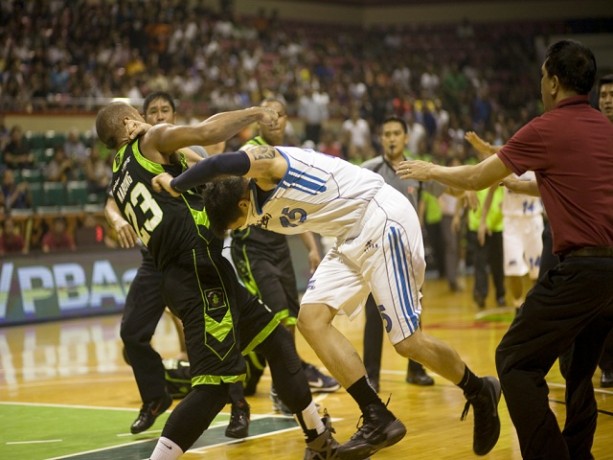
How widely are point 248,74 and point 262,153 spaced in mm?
20842

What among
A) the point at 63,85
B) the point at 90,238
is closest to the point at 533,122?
the point at 90,238

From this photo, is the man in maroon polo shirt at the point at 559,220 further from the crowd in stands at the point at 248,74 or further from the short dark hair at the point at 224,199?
the crowd in stands at the point at 248,74

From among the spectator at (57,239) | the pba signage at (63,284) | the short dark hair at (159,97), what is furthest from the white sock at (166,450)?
the spectator at (57,239)

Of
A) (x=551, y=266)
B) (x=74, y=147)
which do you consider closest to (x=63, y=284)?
(x=74, y=147)

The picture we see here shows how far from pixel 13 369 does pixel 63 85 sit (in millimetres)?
12525

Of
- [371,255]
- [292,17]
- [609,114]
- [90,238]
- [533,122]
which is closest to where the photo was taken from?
[533,122]

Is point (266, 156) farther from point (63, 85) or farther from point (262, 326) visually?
point (63, 85)

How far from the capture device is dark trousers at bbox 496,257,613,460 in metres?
5.15

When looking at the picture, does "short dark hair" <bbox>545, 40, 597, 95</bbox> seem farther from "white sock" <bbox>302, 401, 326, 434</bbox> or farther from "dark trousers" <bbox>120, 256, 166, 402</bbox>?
"dark trousers" <bbox>120, 256, 166, 402</bbox>

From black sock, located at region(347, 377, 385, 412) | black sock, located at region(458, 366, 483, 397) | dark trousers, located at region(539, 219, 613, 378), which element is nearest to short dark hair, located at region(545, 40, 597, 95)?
black sock, located at region(458, 366, 483, 397)

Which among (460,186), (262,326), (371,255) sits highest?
(460,186)

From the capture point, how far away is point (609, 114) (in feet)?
28.0

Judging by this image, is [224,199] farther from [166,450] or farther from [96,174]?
[96,174]

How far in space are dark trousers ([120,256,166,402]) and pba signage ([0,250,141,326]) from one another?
7170 millimetres
